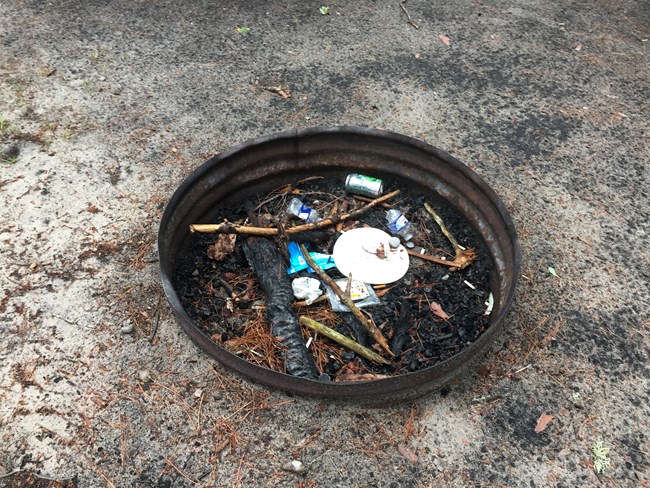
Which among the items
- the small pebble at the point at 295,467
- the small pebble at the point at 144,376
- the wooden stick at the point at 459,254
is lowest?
the small pebble at the point at 144,376

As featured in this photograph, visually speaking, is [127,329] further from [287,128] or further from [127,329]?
[287,128]

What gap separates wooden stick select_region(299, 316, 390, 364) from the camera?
2441mm

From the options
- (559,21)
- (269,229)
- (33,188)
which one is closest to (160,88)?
(33,188)

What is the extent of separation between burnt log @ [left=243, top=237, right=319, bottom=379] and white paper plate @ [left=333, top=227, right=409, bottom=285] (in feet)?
1.20

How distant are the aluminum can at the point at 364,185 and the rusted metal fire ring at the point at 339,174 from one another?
0.08 metres

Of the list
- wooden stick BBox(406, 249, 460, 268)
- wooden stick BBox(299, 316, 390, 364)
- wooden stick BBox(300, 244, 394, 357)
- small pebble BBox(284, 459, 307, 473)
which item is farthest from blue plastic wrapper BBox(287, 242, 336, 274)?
small pebble BBox(284, 459, 307, 473)

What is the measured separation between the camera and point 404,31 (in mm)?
4520

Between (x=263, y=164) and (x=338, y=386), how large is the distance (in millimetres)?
1590

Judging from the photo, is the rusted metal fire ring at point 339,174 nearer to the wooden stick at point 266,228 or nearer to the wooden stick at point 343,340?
the wooden stick at point 266,228

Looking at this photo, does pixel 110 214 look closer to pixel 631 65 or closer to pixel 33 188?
pixel 33 188

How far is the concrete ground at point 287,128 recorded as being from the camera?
82.0 inches

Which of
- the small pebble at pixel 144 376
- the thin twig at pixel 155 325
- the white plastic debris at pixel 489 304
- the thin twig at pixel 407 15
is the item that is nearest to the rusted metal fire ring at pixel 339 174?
the white plastic debris at pixel 489 304

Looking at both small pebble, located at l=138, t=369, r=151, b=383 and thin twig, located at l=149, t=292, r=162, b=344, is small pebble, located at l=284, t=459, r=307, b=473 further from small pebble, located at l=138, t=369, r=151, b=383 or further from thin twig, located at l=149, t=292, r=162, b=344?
thin twig, located at l=149, t=292, r=162, b=344

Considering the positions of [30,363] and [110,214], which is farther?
[110,214]
